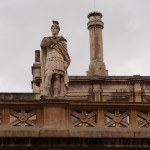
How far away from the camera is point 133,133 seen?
15875 millimetres

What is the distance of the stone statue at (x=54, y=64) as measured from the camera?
54.3 ft

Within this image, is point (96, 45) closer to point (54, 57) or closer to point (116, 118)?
point (54, 57)

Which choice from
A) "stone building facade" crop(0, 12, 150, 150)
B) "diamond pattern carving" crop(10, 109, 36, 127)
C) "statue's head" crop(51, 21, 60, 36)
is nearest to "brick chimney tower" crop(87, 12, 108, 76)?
"statue's head" crop(51, 21, 60, 36)

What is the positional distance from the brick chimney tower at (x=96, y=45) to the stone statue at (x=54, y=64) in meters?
26.8

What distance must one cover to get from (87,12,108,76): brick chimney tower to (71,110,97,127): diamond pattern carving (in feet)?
90.2

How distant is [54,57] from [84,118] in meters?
1.97

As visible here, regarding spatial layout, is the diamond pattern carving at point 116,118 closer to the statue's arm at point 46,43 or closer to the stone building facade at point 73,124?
the stone building facade at point 73,124

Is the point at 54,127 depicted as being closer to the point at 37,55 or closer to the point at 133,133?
the point at 133,133

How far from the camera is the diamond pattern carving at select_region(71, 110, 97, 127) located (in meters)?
16.2

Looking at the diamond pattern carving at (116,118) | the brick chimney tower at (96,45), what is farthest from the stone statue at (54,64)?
the brick chimney tower at (96,45)

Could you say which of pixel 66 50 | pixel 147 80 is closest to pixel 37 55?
pixel 147 80

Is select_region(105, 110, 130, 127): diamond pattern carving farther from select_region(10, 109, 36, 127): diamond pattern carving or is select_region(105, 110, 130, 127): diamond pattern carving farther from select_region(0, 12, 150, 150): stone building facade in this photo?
select_region(10, 109, 36, 127): diamond pattern carving

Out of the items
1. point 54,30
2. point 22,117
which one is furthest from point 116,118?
point 54,30

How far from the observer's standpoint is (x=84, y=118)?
53.4ft
